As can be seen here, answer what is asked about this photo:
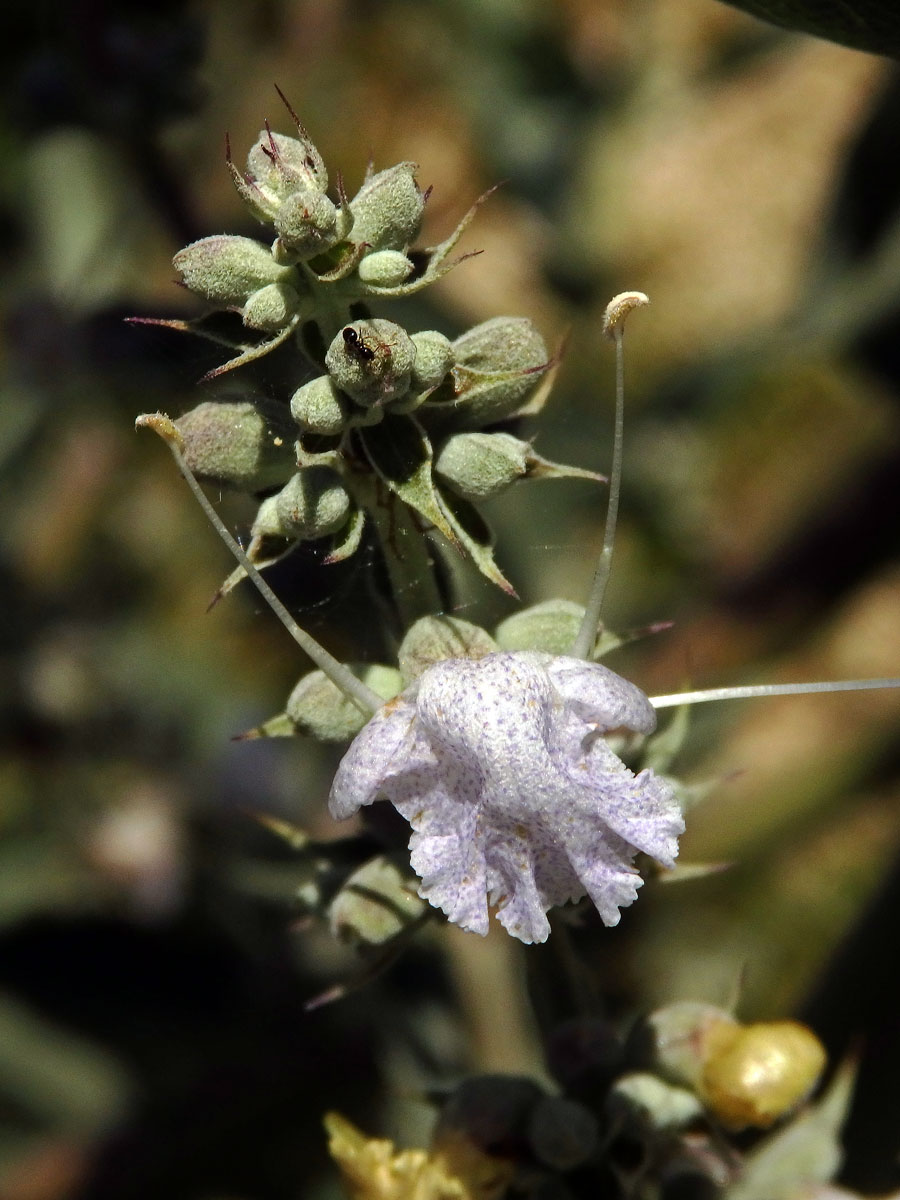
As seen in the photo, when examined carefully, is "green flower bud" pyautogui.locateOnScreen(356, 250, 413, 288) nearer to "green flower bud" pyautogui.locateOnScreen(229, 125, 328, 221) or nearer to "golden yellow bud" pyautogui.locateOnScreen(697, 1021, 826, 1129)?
"green flower bud" pyautogui.locateOnScreen(229, 125, 328, 221)

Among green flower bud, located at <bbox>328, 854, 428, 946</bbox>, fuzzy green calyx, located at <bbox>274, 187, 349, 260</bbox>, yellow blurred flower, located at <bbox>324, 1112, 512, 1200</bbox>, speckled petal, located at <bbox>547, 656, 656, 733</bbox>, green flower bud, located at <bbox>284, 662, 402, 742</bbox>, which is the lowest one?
yellow blurred flower, located at <bbox>324, 1112, 512, 1200</bbox>

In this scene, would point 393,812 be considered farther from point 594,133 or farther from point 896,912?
point 594,133

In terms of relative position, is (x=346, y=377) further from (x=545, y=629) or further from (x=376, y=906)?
(x=376, y=906)

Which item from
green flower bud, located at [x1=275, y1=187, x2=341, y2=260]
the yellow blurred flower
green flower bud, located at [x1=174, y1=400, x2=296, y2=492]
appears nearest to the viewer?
green flower bud, located at [x1=275, y1=187, x2=341, y2=260]

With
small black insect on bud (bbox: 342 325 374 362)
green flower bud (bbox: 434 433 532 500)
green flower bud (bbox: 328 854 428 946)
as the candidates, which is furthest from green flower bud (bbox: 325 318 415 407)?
green flower bud (bbox: 328 854 428 946)

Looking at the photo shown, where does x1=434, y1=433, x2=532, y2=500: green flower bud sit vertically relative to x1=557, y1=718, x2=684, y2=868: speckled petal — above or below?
above

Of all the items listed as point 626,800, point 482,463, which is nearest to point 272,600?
point 482,463
